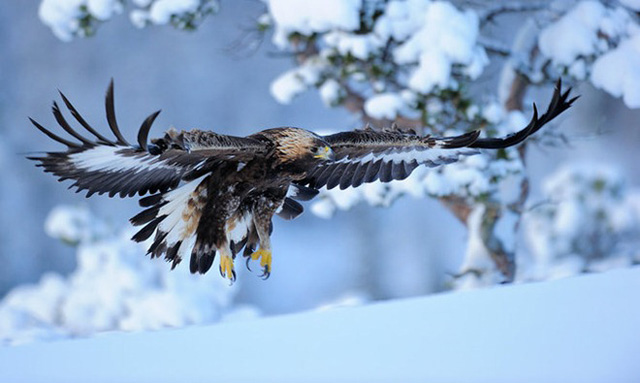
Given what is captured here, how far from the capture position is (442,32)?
2684 mm

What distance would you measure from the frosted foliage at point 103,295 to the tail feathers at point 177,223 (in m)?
2.02

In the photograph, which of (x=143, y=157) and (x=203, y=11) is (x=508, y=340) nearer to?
(x=143, y=157)

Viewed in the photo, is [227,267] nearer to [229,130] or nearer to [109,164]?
[109,164]

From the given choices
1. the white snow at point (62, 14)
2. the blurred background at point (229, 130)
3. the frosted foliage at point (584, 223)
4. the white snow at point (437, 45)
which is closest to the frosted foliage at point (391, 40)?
the white snow at point (437, 45)

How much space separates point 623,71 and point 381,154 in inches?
75.6

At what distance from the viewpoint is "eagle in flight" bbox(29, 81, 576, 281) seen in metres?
1.08

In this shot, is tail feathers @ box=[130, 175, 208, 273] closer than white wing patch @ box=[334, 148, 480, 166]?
Yes

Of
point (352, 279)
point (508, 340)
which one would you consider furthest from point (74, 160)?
point (352, 279)

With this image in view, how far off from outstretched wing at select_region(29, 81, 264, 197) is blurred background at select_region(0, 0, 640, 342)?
1878 mm

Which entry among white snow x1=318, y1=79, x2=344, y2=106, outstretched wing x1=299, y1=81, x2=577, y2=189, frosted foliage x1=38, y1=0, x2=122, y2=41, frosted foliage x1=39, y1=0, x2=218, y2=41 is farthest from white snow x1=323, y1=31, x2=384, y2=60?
outstretched wing x1=299, y1=81, x2=577, y2=189

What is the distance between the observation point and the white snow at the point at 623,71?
9.53 feet

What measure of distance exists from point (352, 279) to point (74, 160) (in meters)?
2.38

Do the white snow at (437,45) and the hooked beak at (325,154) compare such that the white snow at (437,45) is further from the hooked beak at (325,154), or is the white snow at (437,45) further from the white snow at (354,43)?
the hooked beak at (325,154)

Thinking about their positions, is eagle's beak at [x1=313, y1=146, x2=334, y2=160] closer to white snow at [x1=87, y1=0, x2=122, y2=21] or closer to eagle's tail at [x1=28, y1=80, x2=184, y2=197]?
eagle's tail at [x1=28, y1=80, x2=184, y2=197]
